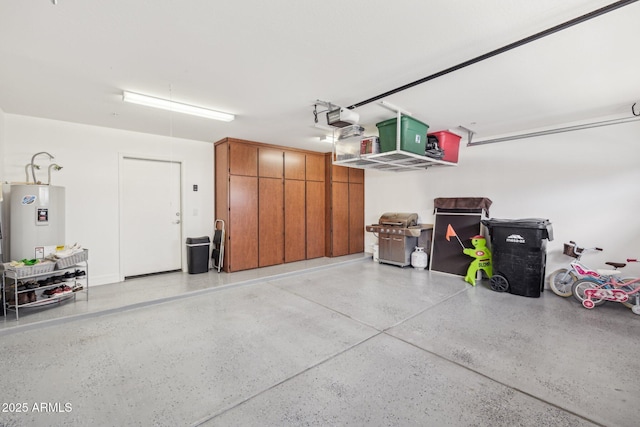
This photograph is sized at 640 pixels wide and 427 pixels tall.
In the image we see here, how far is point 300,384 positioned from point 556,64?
3.79 metres

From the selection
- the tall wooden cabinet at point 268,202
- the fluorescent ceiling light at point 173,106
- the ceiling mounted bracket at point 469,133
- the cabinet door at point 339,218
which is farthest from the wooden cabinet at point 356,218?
the fluorescent ceiling light at point 173,106

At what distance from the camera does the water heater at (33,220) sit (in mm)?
3584

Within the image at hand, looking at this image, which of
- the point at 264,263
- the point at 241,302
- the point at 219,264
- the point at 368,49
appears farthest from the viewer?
the point at 264,263

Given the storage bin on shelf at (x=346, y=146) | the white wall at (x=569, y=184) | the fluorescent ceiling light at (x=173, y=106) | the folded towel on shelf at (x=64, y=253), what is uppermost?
the fluorescent ceiling light at (x=173, y=106)

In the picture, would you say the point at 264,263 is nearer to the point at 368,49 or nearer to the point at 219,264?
the point at 219,264

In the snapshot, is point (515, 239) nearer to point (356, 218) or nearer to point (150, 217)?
point (356, 218)

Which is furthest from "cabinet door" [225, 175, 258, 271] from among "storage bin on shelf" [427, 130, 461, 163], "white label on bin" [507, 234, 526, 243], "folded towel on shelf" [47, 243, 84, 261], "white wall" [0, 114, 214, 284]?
"white label on bin" [507, 234, 526, 243]

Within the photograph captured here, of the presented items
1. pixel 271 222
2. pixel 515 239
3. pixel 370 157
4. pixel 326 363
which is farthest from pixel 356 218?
pixel 326 363

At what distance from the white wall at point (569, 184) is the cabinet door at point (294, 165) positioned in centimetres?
328

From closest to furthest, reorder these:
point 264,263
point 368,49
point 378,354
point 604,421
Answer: point 604,421 < point 368,49 < point 378,354 < point 264,263

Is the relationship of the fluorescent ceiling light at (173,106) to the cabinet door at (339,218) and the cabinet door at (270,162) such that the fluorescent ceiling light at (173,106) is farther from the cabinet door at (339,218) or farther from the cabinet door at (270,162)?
the cabinet door at (339,218)

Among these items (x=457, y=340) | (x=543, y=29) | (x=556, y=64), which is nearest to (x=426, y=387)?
(x=457, y=340)

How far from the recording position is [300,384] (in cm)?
217

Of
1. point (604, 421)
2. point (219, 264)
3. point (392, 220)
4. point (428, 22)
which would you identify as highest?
point (428, 22)
